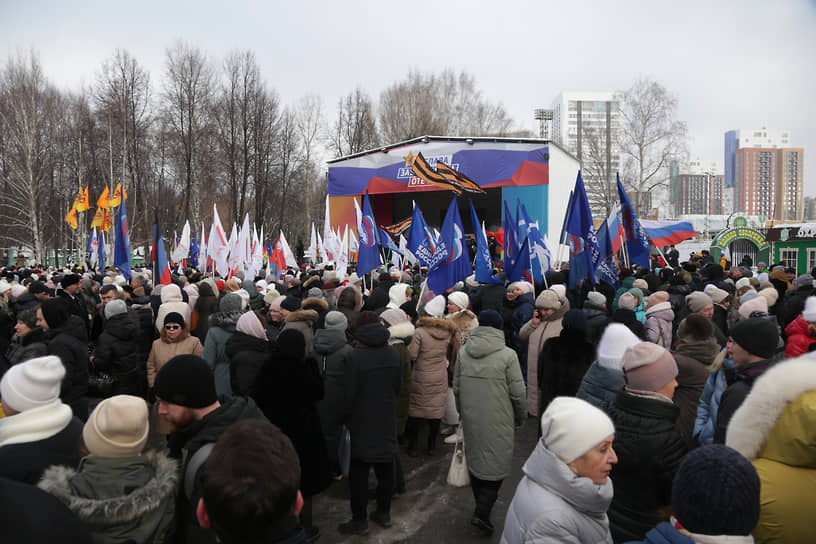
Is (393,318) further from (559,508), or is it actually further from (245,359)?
(559,508)

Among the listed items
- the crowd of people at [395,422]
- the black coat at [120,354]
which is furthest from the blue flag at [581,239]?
the black coat at [120,354]

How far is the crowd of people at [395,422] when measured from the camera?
65.1 inches

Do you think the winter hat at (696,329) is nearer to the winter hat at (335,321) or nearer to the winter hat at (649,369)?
the winter hat at (649,369)

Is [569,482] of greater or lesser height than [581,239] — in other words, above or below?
below

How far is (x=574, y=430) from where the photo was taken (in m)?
2.11

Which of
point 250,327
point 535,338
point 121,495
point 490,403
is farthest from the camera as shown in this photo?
point 535,338

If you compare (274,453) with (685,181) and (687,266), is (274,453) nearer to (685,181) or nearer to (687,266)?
(687,266)

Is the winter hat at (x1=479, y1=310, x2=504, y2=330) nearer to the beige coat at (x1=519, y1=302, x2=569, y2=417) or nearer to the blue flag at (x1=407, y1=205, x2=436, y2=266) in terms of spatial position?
the beige coat at (x1=519, y1=302, x2=569, y2=417)

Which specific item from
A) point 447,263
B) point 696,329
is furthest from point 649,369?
point 447,263

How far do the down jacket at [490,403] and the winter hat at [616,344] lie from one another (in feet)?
2.31

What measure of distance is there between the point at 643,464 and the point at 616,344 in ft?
4.22

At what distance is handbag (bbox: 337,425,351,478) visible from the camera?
4.19 m

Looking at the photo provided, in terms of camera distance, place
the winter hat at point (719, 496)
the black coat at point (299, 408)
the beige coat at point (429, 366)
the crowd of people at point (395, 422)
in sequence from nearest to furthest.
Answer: the winter hat at point (719, 496), the crowd of people at point (395, 422), the black coat at point (299, 408), the beige coat at point (429, 366)

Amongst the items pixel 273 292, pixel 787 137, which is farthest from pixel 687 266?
pixel 787 137
